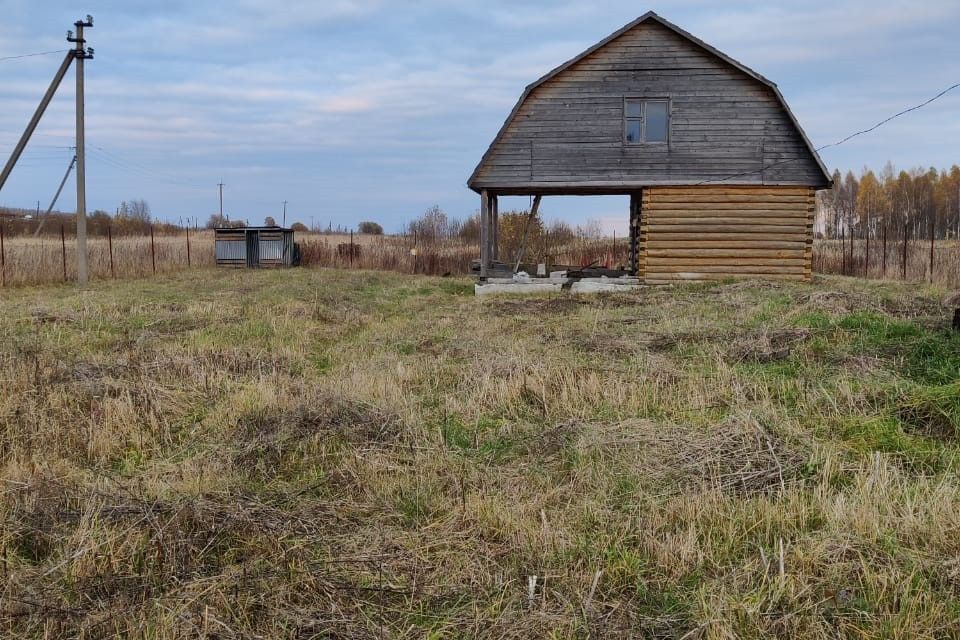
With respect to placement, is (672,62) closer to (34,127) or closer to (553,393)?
(553,393)

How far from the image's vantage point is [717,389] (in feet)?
21.3

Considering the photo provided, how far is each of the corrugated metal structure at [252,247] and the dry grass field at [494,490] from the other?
25.5m

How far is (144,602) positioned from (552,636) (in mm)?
1871

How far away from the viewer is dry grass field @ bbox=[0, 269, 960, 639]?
3.15m

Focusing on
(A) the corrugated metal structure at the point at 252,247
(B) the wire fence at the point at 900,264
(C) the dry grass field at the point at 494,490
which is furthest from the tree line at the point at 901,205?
(C) the dry grass field at the point at 494,490

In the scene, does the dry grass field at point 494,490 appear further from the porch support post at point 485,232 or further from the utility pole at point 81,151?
the utility pole at point 81,151

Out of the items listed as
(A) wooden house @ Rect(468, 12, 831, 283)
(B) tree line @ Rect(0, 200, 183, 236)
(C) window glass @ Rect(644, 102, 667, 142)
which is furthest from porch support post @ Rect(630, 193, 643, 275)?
(B) tree line @ Rect(0, 200, 183, 236)

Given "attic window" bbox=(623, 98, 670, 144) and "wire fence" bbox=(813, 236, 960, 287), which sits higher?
"attic window" bbox=(623, 98, 670, 144)

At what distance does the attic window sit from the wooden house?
0.03 m

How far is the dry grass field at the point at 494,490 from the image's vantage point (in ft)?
10.3

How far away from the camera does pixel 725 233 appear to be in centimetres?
1875

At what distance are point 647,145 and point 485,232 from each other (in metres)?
4.91

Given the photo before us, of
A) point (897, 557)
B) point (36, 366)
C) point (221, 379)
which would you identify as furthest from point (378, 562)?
point (36, 366)

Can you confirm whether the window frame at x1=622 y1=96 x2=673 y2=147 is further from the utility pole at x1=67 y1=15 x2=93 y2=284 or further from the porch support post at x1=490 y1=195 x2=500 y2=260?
the utility pole at x1=67 y1=15 x2=93 y2=284
